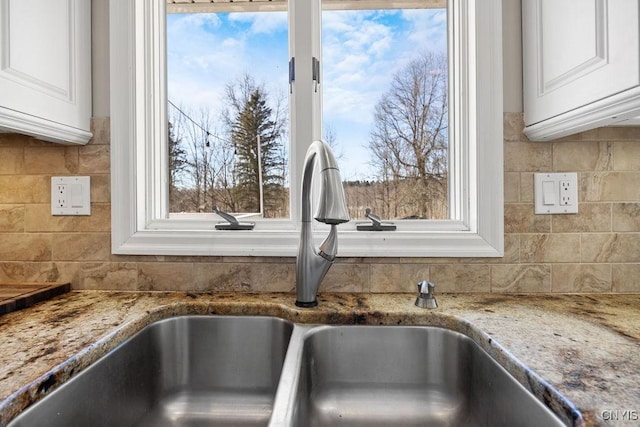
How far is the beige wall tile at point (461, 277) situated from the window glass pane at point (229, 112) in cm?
54

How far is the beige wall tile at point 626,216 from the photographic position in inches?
41.8

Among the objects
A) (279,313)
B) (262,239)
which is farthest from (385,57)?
(279,313)

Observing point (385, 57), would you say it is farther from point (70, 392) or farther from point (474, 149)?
point (70, 392)

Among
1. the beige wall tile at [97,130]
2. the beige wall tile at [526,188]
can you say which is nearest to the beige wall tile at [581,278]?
the beige wall tile at [526,188]

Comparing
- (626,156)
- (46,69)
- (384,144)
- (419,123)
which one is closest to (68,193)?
(46,69)

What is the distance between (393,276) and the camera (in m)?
1.10

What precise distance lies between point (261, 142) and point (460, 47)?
2.44 ft

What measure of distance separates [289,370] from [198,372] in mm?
400

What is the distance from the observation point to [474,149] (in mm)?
1105

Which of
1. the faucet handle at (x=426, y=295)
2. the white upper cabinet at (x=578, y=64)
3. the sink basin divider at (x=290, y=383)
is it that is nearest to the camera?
the sink basin divider at (x=290, y=383)

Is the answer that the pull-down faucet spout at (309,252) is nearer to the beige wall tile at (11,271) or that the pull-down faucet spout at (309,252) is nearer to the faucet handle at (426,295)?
the faucet handle at (426,295)

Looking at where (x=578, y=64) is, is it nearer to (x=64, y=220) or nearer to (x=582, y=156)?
(x=582, y=156)

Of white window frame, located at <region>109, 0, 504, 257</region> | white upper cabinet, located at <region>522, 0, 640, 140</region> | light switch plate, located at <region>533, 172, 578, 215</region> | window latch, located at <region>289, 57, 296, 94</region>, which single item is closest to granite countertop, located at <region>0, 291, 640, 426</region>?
white window frame, located at <region>109, 0, 504, 257</region>

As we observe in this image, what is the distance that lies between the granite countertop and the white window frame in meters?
0.15
